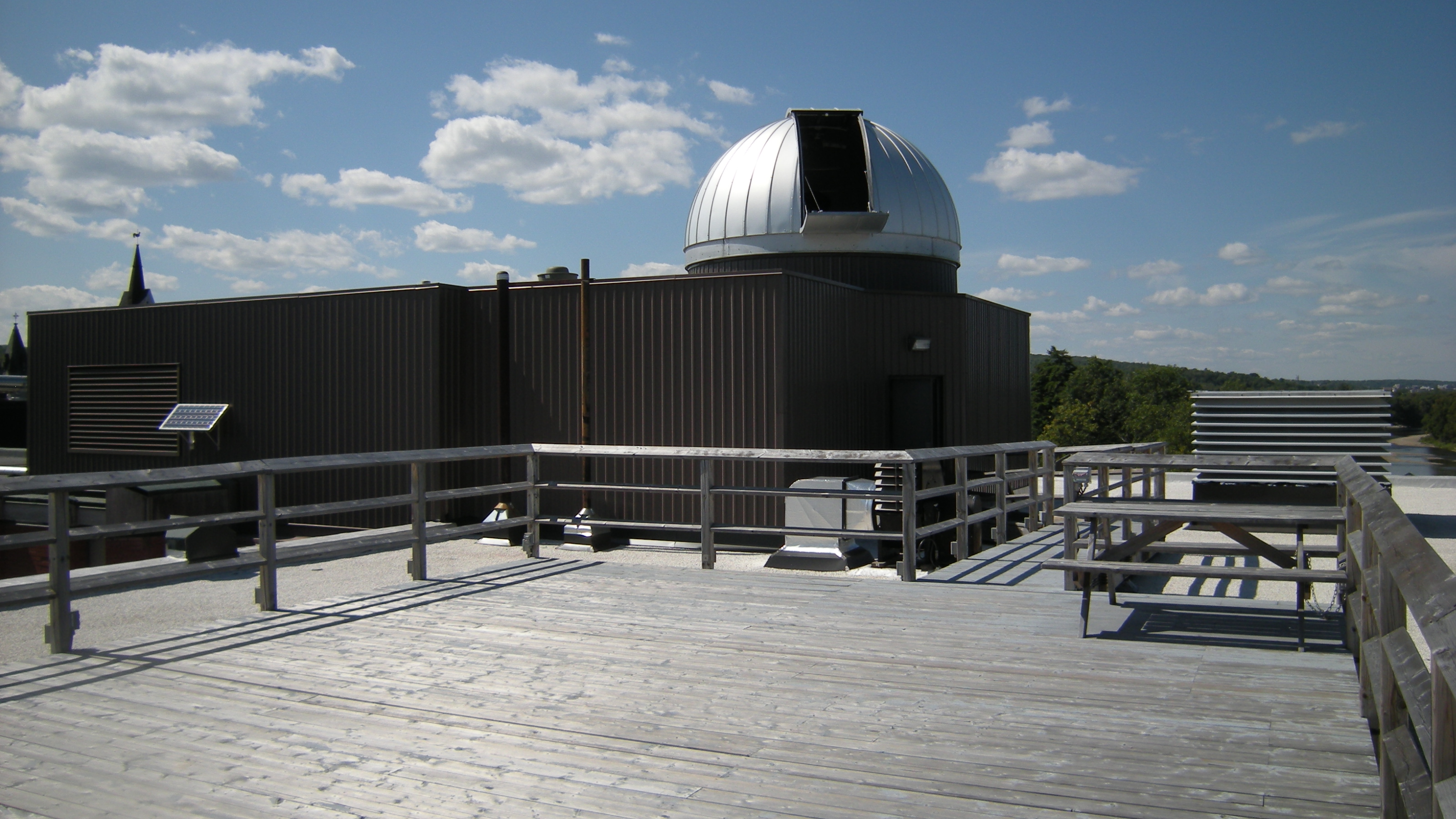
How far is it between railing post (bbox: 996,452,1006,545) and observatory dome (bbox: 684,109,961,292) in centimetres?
724

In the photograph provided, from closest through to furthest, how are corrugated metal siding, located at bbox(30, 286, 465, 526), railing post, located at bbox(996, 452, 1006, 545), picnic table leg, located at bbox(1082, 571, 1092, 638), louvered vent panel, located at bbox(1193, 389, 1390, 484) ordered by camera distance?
picnic table leg, located at bbox(1082, 571, 1092, 638), railing post, located at bbox(996, 452, 1006, 545), louvered vent panel, located at bbox(1193, 389, 1390, 484), corrugated metal siding, located at bbox(30, 286, 465, 526)

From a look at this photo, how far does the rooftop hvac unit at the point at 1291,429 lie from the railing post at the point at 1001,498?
15.5 feet

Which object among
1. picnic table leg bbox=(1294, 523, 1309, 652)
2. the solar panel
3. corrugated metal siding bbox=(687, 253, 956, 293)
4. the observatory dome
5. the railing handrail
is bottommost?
picnic table leg bbox=(1294, 523, 1309, 652)

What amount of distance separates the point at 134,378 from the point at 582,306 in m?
9.31

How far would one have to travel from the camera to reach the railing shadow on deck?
485 centimetres

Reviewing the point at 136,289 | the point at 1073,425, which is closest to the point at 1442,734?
the point at 136,289

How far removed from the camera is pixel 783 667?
4.91 metres

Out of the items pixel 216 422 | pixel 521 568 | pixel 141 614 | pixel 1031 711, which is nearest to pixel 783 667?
pixel 1031 711

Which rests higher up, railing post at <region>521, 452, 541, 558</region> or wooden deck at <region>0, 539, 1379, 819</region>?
railing post at <region>521, 452, 541, 558</region>

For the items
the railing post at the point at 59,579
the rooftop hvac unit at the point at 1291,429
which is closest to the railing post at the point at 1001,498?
the rooftop hvac unit at the point at 1291,429

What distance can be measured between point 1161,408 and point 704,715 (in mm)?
93726

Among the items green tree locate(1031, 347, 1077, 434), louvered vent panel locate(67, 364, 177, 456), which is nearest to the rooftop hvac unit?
louvered vent panel locate(67, 364, 177, 456)

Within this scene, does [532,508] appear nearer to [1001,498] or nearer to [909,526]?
[909,526]

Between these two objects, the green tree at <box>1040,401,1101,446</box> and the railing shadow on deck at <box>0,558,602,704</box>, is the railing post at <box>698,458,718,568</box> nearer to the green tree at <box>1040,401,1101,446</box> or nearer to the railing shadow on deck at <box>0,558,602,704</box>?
the railing shadow on deck at <box>0,558,602,704</box>
